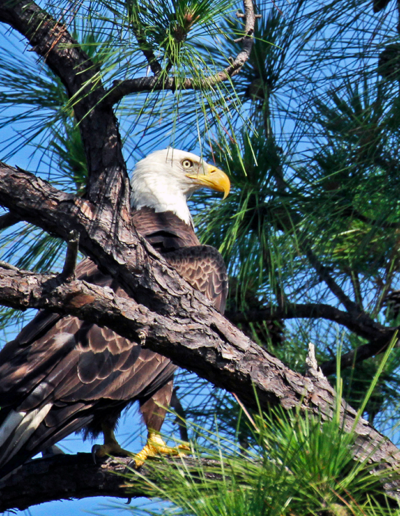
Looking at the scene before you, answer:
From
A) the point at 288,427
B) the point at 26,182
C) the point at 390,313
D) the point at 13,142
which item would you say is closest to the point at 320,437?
the point at 288,427

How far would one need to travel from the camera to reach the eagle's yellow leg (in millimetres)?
2352

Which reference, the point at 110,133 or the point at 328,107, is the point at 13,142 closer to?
the point at 110,133

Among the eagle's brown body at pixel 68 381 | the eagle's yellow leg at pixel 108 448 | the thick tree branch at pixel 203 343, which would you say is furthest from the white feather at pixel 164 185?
the thick tree branch at pixel 203 343

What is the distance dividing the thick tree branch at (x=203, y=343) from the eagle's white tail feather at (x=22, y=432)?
0.60m

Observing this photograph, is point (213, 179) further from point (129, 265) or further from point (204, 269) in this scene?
point (129, 265)

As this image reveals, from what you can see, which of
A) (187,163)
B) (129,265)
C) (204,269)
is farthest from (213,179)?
(129,265)

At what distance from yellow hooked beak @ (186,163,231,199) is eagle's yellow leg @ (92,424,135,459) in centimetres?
115

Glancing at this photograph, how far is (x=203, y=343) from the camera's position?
1.80 m

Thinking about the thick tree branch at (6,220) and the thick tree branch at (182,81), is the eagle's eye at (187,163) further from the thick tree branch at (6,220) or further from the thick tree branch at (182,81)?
the thick tree branch at (182,81)

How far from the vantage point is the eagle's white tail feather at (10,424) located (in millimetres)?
2121

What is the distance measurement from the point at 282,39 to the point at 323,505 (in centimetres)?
244

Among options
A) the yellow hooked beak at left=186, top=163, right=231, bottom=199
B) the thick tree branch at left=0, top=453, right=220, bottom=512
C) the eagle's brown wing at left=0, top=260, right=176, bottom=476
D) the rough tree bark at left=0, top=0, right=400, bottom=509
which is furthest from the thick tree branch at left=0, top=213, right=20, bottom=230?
the yellow hooked beak at left=186, top=163, right=231, bottom=199

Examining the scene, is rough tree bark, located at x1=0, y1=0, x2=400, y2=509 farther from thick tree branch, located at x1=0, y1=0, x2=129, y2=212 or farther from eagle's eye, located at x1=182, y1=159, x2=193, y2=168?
eagle's eye, located at x1=182, y1=159, x2=193, y2=168

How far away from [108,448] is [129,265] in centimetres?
89
